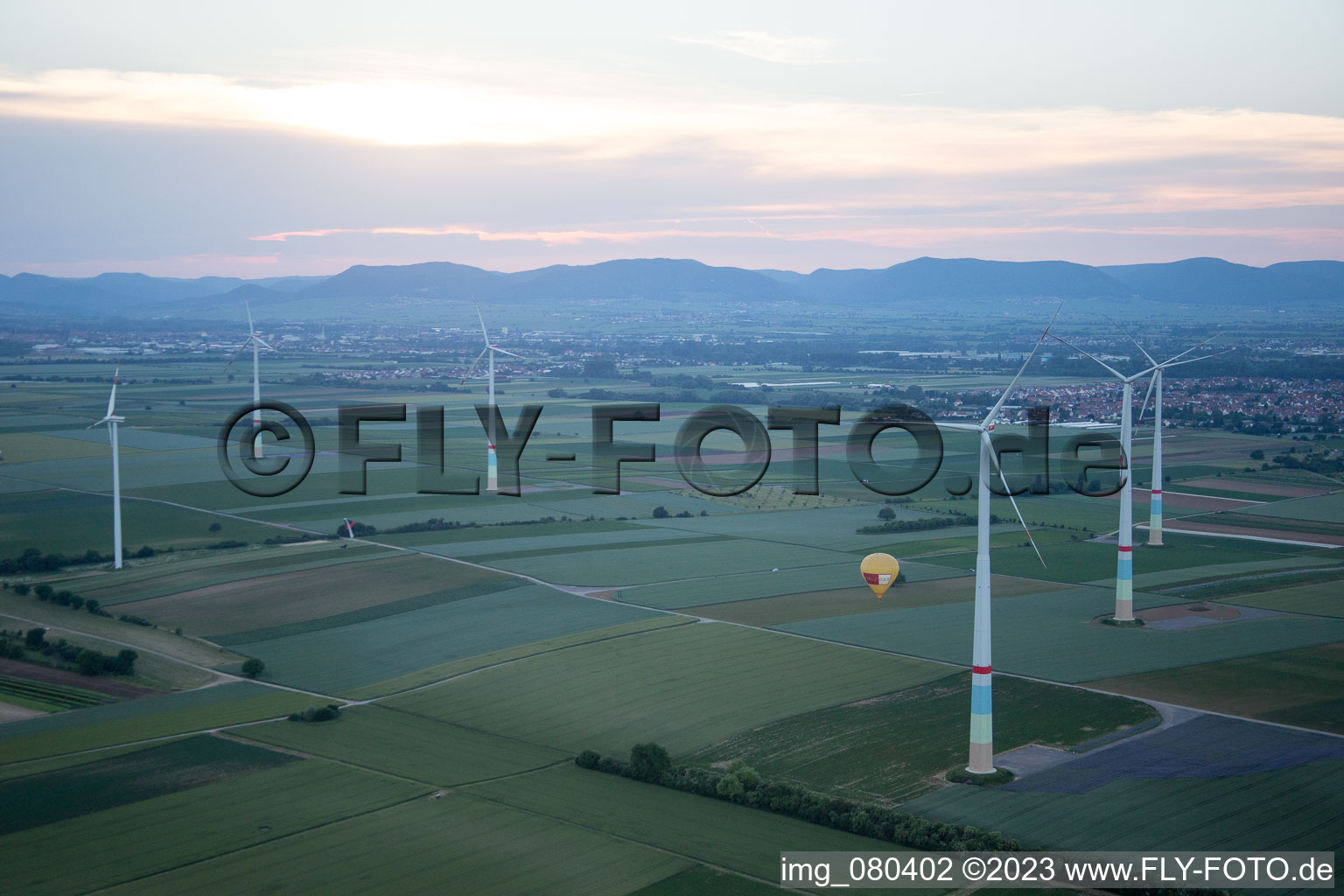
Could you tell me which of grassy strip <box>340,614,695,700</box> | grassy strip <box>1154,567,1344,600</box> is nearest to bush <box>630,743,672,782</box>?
grassy strip <box>340,614,695,700</box>

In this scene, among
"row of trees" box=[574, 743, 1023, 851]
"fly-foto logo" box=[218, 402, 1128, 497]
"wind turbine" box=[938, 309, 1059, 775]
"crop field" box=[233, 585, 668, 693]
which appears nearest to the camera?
"row of trees" box=[574, 743, 1023, 851]

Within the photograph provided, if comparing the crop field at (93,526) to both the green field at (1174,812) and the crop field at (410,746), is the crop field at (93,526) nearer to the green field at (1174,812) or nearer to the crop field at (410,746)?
the crop field at (410,746)

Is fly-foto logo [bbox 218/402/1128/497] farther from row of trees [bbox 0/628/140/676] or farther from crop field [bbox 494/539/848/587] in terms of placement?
row of trees [bbox 0/628/140/676]

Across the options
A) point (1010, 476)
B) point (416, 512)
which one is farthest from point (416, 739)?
point (1010, 476)

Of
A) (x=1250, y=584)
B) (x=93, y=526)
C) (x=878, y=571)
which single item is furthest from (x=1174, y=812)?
(x=93, y=526)

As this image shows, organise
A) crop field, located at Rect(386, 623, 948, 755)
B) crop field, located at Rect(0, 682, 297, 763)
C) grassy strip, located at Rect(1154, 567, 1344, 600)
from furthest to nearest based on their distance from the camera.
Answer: grassy strip, located at Rect(1154, 567, 1344, 600), crop field, located at Rect(386, 623, 948, 755), crop field, located at Rect(0, 682, 297, 763)

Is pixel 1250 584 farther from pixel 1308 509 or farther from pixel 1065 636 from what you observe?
pixel 1308 509
